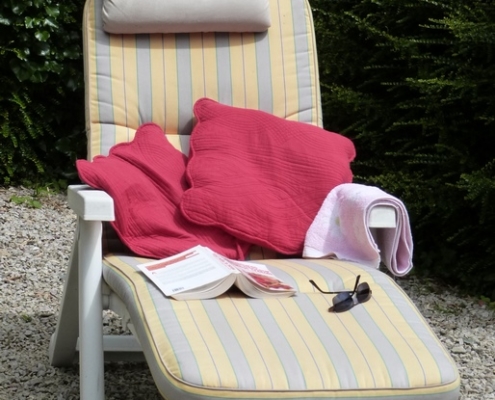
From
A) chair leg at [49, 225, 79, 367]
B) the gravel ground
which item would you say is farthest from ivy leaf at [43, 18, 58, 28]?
chair leg at [49, 225, 79, 367]

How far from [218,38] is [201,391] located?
1686 millimetres

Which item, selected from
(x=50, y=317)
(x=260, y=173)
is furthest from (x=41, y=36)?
(x=260, y=173)

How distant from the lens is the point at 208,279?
249 cm

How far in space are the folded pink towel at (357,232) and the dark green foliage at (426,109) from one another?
1051 mm

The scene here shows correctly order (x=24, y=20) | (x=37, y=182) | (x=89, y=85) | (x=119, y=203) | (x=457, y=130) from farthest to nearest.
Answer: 1. (x=37, y=182)
2. (x=24, y=20)
3. (x=457, y=130)
4. (x=89, y=85)
5. (x=119, y=203)

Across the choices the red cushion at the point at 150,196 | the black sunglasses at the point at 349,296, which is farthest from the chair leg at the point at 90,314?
the black sunglasses at the point at 349,296

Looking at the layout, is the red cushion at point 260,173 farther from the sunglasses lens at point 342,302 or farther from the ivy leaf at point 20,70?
the ivy leaf at point 20,70

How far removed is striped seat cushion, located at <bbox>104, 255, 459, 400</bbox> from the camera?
2.13 m

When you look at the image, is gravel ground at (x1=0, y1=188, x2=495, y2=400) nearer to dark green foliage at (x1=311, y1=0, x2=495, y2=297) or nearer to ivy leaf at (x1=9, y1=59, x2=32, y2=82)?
dark green foliage at (x1=311, y1=0, x2=495, y2=297)

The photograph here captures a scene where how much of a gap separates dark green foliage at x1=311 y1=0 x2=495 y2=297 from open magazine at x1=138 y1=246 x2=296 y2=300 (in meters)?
1.58

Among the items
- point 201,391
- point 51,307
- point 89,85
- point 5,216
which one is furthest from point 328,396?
point 5,216

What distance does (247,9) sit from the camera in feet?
11.1

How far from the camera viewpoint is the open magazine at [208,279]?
2469 millimetres

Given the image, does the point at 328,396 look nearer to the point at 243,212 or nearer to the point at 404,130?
the point at 243,212
